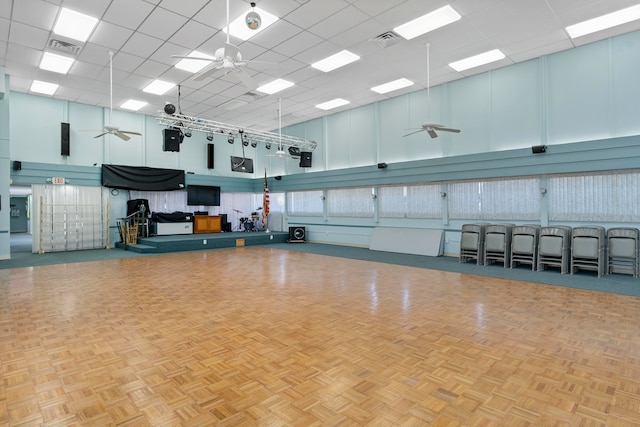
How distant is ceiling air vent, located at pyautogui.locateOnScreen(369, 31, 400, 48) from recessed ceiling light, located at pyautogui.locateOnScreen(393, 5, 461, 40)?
13 centimetres

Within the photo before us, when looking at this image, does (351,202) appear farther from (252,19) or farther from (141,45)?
(252,19)

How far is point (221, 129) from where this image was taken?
36.6 ft

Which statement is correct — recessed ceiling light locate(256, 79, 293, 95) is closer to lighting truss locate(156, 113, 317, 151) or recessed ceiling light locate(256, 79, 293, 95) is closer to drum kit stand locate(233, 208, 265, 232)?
lighting truss locate(156, 113, 317, 151)

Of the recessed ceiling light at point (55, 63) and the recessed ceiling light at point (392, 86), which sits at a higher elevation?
the recessed ceiling light at point (55, 63)

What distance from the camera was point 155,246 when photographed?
967 cm

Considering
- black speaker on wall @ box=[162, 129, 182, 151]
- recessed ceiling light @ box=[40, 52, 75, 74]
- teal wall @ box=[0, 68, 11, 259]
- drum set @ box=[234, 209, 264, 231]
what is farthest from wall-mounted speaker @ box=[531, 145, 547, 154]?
teal wall @ box=[0, 68, 11, 259]

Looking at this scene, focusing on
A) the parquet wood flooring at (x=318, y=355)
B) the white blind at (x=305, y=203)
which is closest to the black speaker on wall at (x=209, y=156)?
the white blind at (x=305, y=203)

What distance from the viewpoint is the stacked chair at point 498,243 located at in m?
7.14

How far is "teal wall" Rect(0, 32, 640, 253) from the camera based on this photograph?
6.59 meters

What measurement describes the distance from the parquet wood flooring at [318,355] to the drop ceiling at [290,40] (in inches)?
177

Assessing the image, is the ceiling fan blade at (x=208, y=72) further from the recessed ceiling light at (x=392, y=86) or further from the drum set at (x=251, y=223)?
the drum set at (x=251, y=223)

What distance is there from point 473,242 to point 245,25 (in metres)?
6.47

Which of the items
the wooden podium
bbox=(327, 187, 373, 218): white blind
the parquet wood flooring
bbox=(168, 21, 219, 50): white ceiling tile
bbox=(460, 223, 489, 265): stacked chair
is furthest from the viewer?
the wooden podium

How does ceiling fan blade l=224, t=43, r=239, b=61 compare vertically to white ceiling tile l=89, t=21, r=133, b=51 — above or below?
below
